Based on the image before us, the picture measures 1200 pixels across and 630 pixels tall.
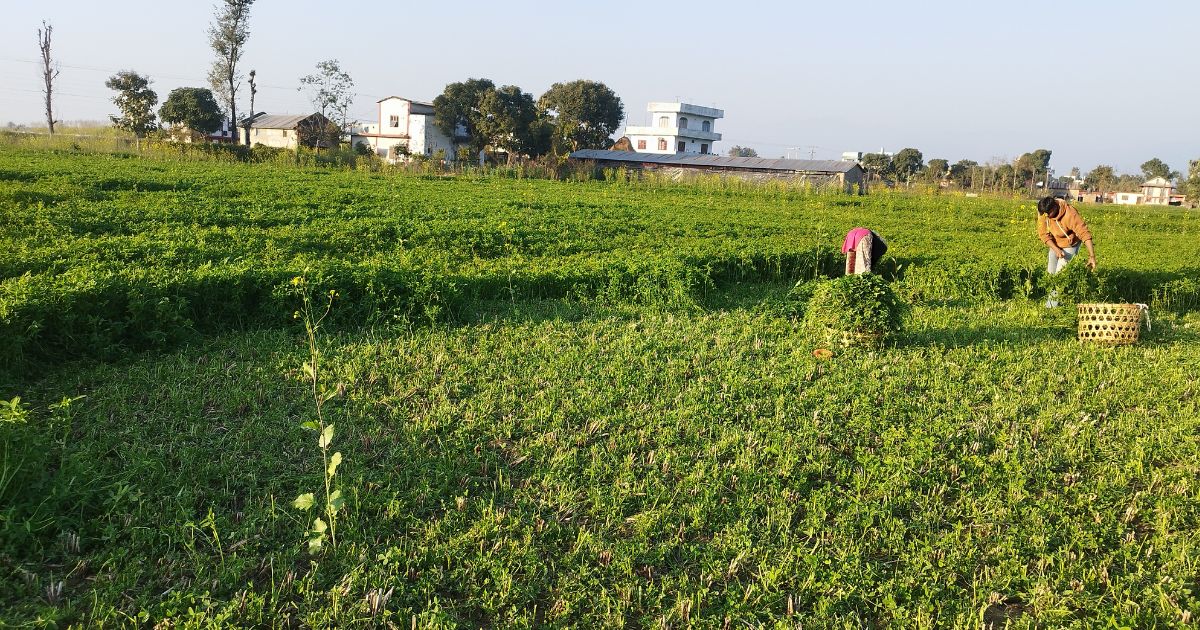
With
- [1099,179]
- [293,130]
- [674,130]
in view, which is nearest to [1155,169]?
[1099,179]

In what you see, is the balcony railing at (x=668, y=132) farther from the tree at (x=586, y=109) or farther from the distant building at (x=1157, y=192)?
the distant building at (x=1157, y=192)

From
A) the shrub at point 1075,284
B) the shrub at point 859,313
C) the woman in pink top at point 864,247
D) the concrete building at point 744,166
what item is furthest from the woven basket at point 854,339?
the concrete building at point 744,166

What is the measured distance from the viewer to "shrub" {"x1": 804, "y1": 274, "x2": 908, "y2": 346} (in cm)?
703

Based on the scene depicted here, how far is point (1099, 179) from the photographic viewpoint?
67.6m

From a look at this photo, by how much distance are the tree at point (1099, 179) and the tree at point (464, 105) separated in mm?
53109

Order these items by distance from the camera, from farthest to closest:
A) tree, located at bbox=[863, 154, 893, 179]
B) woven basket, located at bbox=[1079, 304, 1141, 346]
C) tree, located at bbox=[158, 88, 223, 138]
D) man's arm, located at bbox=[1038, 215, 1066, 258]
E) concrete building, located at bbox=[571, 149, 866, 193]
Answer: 1. tree, located at bbox=[863, 154, 893, 179]
2. tree, located at bbox=[158, 88, 223, 138]
3. concrete building, located at bbox=[571, 149, 866, 193]
4. man's arm, located at bbox=[1038, 215, 1066, 258]
5. woven basket, located at bbox=[1079, 304, 1141, 346]

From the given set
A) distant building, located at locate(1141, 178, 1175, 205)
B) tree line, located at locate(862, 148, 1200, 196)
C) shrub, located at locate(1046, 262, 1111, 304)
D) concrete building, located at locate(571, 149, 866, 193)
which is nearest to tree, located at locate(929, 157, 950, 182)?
tree line, located at locate(862, 148, 1200, 196)

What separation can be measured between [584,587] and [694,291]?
6030 millimetres

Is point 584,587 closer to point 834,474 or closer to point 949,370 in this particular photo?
point 834,474

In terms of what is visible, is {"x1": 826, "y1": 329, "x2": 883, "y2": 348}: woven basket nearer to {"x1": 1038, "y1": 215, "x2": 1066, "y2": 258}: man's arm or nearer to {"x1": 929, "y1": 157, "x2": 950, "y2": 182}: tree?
{"x1": 1038, "y1": 215, "x2": 1066, "y2": 258}: man's arm

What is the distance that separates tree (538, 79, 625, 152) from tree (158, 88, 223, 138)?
2324cm

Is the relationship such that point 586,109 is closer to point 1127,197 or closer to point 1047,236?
point 1127,197

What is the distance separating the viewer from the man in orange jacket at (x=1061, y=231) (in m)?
9.48

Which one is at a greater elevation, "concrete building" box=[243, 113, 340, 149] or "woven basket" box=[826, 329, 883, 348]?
"concrete building" box=[243, 113, 340, 149]
